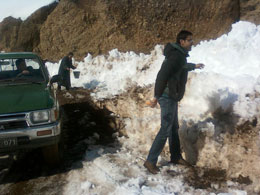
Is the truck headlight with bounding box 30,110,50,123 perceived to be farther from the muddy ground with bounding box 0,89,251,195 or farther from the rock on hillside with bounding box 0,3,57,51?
the rock on hillside with bounding box 0,3,57,51

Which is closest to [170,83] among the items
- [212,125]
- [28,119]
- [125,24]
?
[212,125]

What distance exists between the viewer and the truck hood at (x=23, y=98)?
13.6 feet

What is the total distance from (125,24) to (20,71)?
9.97m

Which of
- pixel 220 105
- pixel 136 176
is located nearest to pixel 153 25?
pixel 220 105

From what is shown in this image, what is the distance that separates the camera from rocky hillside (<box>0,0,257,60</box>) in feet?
40.6

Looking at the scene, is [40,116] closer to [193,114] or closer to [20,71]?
[20,71]

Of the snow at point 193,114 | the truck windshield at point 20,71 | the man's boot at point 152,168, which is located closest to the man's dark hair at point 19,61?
the truck windshield at point 20,71

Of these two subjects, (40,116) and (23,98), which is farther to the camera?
(23,98)

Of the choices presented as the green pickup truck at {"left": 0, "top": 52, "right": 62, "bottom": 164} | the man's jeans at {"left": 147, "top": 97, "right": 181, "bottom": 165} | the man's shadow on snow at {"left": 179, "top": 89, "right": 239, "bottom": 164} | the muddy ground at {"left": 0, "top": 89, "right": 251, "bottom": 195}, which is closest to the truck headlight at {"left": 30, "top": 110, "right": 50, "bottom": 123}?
the green pickup truck at {"left": 0, "top": 52, "right": 62, "bottom": 164}

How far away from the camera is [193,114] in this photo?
5.47 meters

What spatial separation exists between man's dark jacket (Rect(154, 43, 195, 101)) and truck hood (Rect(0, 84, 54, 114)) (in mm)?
1805

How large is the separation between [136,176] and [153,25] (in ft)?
35.2

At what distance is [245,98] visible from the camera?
4871 mm

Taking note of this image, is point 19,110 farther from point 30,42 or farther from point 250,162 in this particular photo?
point 30,42
